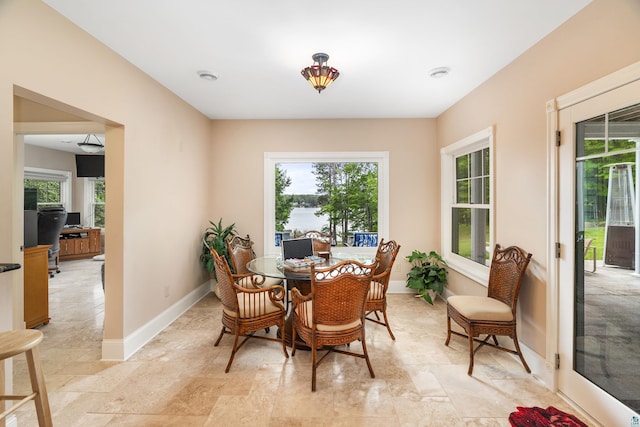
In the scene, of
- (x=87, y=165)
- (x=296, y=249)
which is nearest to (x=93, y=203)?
(x=87, y=165)

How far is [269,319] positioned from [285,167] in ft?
8.69

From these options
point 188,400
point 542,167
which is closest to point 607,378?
point 542,167

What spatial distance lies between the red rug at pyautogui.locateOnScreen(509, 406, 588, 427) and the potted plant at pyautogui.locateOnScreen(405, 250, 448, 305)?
1954 mm

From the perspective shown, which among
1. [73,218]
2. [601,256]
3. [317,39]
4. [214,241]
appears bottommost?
[214,241]

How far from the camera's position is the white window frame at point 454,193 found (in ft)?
9.66

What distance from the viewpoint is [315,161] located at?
4430 millimetres

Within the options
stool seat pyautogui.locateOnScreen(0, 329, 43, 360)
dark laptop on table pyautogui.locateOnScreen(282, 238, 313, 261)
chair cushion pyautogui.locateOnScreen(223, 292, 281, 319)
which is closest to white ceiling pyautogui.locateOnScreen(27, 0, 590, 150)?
dark laptop on table pyautogui.locateOnScreen(282, 238, 313, 261)

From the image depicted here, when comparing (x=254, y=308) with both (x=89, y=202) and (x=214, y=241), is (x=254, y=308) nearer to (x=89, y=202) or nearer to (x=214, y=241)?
(x=214, y=241)

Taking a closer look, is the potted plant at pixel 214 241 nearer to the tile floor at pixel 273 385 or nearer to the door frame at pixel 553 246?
the tile floor at pixel 273 385

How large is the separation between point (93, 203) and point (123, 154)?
6.83 metres

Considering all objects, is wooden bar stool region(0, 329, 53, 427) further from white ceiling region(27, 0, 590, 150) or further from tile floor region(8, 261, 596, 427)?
white ceiling region(27, 0, 590, 150)

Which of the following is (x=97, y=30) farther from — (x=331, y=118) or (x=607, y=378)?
(x=607, y=378)

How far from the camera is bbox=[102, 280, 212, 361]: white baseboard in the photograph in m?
2.50

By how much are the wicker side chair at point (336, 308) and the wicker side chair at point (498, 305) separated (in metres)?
0.92
